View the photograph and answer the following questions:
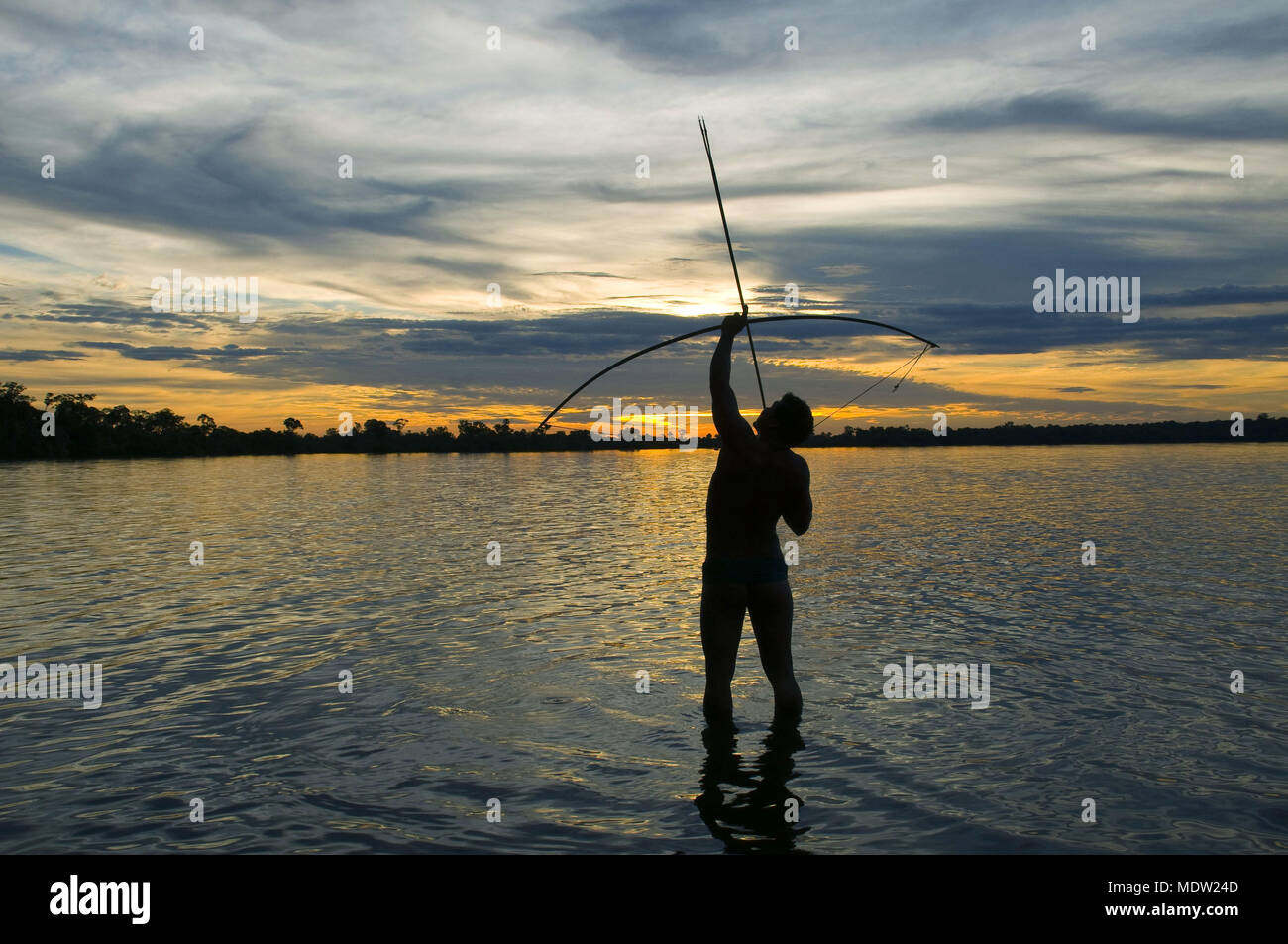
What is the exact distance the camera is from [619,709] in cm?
832

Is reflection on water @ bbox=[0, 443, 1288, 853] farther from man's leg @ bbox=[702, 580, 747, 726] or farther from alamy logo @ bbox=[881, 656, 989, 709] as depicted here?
man's leg @ bbox=[702, 580, 747, 726]

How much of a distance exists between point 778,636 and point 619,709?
2.35 metres

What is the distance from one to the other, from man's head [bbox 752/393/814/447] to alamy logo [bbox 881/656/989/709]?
3.73 meters

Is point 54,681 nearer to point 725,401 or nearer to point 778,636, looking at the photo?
point 778,636

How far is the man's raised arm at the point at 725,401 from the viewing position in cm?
599

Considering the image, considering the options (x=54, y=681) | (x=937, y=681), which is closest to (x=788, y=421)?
(x=937, y=681)

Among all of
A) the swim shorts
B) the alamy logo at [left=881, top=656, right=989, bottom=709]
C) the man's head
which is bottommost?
the alamy logo at [left=881, top=656, right=989, bottom=709]

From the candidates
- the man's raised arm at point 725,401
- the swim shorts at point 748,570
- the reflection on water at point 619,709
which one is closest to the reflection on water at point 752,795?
the reflection on water at point 619,709

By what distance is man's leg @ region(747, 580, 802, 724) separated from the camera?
643 centimetres
